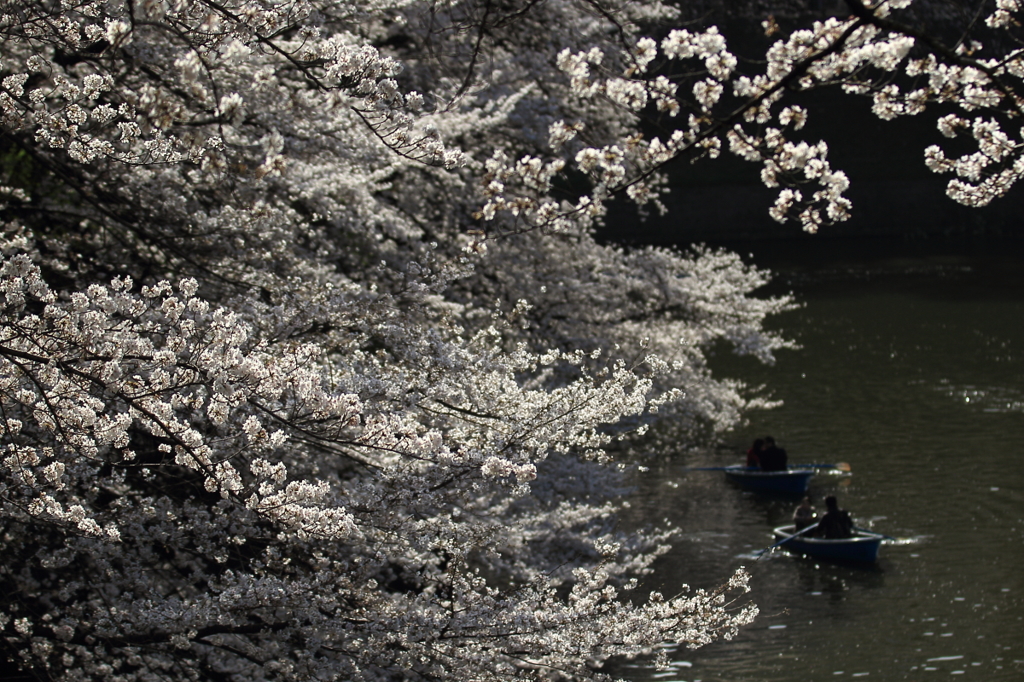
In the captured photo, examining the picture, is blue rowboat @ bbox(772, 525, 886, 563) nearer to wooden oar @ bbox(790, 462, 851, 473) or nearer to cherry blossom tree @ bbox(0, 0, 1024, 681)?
wooden oar @ bbox(790, 462, 851, 473)

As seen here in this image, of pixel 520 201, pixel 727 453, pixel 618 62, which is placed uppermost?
pixel 618 62

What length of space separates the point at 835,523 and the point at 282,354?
10851 mm

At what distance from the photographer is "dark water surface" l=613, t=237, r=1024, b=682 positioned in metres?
11.5

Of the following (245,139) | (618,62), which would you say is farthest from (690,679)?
(618,62)

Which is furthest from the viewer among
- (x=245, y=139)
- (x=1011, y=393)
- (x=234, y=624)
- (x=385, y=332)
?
(x=1011, y=393)

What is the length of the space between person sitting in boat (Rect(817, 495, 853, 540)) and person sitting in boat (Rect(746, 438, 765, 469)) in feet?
9.72

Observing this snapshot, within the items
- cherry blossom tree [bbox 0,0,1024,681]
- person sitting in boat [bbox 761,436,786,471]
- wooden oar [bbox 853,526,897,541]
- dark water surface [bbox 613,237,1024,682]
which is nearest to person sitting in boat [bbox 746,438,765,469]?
person sitting in boat [bbox 761,436,786,471]

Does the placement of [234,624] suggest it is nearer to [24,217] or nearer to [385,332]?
[385,332]

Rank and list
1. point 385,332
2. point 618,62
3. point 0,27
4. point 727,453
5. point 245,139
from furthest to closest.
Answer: point 727,453 → point 618,62 → point 245,139 → point 385,332 → point 0,27

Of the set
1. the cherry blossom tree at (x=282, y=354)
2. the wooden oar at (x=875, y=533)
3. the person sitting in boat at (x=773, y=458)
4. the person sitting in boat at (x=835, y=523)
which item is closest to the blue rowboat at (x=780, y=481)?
the person sitting in boat at (x=773, y=458)

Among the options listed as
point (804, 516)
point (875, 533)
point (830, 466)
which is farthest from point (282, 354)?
point (830, 466)

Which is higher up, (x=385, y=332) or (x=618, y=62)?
(x=618, y=62)

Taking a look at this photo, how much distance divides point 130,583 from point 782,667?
7.59 metres

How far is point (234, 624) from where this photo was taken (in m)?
5.27
